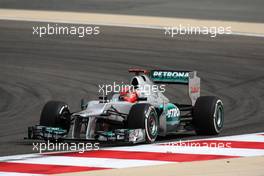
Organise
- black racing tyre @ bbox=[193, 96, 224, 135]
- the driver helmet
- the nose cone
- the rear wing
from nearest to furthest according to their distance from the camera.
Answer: the nose cone, the driver helmet, black racing tyre @ bbox=[193, 96, 224, 135], the rear wing

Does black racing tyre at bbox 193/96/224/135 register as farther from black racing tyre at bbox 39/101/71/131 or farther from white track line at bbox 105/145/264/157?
black racing tyre at bbox 39/101/71/131

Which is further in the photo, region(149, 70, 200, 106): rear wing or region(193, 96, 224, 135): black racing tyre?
region(149, 70, 200, 106): rear wing

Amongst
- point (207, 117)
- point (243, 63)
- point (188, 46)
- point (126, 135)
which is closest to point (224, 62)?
point (243, 63)

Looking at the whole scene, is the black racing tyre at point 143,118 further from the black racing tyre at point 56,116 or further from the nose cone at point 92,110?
the black racing tyre at point 56,116

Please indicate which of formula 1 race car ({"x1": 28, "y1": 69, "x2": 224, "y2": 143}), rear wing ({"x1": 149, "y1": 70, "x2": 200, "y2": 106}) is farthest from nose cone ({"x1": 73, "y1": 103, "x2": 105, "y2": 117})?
rear wing ({"x1": 149, "y1": 70, "x2": 200, "y2": 106})

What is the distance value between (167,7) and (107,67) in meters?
12.3

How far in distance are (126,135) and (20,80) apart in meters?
8.83

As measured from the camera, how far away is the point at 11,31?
3108cm

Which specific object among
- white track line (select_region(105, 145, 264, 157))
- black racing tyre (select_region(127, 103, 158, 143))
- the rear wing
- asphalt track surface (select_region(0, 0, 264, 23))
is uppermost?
asphalt track surface (select_region(0, 0, 264, 23))

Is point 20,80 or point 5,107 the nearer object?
point 5,107

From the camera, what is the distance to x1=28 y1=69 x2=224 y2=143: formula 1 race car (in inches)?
564

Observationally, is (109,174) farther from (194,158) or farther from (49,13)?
(49,13)

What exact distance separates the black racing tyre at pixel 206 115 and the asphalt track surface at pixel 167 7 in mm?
18239

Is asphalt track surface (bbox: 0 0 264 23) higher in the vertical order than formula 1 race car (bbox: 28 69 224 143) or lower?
→ higher
